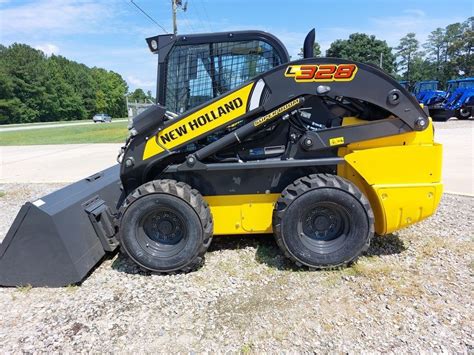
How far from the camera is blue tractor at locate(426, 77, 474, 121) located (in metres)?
21.8

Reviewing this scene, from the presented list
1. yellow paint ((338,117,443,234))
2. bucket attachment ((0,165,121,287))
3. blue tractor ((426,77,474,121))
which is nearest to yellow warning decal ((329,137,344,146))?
yellow paint ((338,117,443,234))

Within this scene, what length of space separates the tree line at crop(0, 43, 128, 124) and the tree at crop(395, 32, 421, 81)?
208 ft

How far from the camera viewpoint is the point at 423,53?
226ft

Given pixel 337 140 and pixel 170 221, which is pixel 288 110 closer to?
pixel 337 140

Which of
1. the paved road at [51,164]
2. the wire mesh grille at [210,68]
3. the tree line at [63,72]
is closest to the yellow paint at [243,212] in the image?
the wire mesh grille at [210,68]

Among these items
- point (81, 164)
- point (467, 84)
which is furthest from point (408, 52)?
point (81, 164)

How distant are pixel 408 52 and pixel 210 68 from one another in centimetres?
7665

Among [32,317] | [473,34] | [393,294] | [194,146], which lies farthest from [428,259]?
[473,34]

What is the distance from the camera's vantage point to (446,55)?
6500cm

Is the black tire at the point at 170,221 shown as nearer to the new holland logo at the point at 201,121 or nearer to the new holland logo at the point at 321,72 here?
the new holland logo at the point at 201,121

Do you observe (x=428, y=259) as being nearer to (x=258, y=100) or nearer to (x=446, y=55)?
(x=258, y=100)

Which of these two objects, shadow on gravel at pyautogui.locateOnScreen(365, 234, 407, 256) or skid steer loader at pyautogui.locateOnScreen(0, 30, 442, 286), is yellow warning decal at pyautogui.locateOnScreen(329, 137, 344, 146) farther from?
shadow on gravel at pyautogui.locateOnScreen(365, 234, 407, 256)

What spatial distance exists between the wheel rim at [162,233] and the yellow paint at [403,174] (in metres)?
1.80

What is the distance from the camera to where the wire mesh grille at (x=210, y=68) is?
397 centimetres
